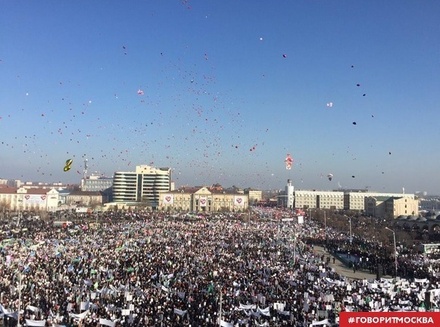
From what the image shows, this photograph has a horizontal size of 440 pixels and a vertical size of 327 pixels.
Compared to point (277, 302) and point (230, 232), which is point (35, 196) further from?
point (277, 302)

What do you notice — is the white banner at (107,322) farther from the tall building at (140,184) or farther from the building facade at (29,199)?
the tall building at (140,184)

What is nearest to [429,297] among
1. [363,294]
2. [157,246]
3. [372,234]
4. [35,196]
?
[363,294]

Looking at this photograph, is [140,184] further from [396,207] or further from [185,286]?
[185,286]

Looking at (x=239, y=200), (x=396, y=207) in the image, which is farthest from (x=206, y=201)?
(x=396, y=207)

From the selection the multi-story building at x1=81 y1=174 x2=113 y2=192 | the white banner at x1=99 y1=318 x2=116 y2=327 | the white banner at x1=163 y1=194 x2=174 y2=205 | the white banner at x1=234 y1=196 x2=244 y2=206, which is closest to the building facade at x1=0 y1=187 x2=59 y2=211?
the white banner at x1=163 y1=194 x2=174 y2=205

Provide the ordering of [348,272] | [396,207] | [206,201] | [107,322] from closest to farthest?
1. [107,322]
2. [348,272]
3. [396,207]
4. [206,201]

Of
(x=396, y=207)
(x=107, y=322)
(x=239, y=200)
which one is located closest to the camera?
(x=107, y=322)

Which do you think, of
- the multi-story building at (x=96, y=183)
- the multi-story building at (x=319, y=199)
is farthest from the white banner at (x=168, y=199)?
the multi-story building at (x=96, y=183)
